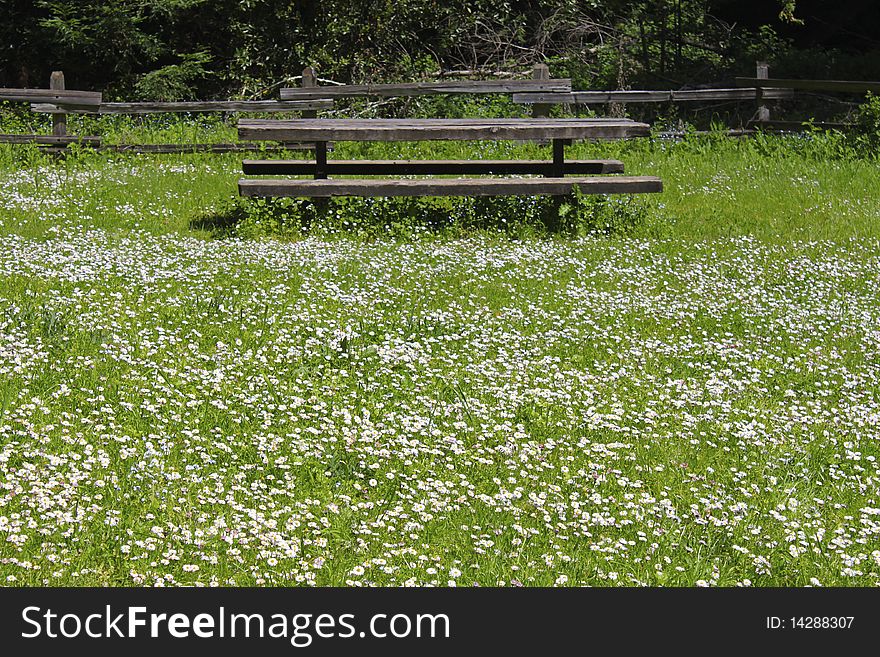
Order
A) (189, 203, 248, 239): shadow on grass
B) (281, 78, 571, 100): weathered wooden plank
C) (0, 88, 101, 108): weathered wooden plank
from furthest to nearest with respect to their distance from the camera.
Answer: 1. (281, 78, 571, 100): weathered wooden plank
2. (0, 88, 101, 108): weathered wooden plank
3. (189, 203, 248, 239): shadow on grass

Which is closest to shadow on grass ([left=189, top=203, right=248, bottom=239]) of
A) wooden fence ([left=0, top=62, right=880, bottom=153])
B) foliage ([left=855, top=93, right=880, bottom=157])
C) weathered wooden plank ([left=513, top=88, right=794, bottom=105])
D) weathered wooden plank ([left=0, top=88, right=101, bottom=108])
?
wooden fence ([left=0, top=62, right=880, bottom=153])

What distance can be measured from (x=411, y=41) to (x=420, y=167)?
10.4 m

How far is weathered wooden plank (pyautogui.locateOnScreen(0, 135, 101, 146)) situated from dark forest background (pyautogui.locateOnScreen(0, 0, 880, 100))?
550 cm

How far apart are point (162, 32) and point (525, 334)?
56.3 feet

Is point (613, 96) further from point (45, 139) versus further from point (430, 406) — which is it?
point (430, 406)

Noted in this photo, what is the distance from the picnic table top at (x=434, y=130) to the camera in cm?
1041

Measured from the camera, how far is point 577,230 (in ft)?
35.4

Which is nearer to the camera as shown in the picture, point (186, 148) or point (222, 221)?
point (222, 221)

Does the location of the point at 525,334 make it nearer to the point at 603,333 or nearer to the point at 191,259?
the point at 603,333

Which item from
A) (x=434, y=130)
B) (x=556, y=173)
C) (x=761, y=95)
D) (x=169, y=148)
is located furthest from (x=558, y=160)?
(x=761, y=95)

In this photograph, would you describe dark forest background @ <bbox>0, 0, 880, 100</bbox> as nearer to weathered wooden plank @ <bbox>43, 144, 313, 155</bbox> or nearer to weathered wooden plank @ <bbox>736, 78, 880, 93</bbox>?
weathered wooden plank @ <bbox>736, 78, 880, 93</bbox>

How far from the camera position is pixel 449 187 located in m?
10.8

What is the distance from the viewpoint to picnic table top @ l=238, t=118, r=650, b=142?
1041 centimetres

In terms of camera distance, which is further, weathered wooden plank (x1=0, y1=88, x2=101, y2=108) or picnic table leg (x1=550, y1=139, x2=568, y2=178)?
weathered wooden plank (x1=0, y1=88, x2=101, y2=108)
